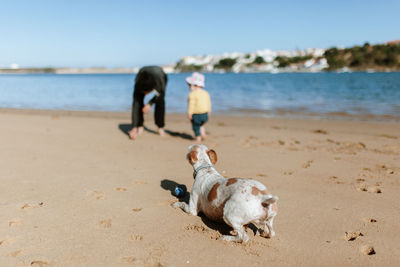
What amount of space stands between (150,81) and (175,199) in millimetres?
3912

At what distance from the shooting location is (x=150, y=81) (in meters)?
6.98

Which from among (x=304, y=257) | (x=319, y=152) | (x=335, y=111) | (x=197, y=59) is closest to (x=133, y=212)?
(x=304, y=257)

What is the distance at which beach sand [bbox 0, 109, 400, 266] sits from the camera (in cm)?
251

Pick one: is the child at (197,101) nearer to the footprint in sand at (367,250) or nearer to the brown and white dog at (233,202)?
the brown and white dog at (233,202)

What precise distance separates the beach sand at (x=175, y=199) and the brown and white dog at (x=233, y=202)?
0.14 meters

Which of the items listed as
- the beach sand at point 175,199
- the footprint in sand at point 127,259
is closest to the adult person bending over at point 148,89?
the beach sand at point 175,199

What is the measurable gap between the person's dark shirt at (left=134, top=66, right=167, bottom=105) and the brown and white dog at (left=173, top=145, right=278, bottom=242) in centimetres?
406

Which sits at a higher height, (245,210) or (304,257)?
(245,210)

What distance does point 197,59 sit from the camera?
18950 centimetres

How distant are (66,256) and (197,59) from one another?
19292 cm

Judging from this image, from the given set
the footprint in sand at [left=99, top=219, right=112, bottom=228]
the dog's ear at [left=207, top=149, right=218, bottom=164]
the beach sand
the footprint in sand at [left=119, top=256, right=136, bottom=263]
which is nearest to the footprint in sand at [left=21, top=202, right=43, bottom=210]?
the beach sand

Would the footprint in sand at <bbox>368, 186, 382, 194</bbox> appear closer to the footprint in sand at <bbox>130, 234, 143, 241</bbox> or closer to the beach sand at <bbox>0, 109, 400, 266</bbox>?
the beach sand at <bbox>0, 109, 400, 266</bbox>

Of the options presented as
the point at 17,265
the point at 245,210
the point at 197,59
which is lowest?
the point at 17,265

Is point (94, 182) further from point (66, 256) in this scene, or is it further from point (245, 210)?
point (245, 210)
